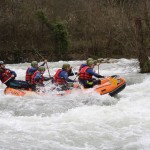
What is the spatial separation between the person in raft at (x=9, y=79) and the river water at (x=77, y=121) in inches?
19.3

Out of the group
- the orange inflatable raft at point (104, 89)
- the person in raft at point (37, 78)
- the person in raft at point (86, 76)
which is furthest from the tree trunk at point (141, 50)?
the person in raft at point (37, 78)

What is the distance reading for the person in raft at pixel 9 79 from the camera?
1345 centimetres

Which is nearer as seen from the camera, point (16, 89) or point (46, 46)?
point (16, 89)

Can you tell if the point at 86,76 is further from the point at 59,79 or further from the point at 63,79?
the point at 59,79

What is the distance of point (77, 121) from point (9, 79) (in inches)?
154

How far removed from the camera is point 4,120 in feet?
34.9

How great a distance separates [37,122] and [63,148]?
192 centimetres

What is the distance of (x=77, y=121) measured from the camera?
1052 centimetres

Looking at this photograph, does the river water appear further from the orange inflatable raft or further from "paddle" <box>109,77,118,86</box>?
"paddle" <box>109,77,118,86</box>

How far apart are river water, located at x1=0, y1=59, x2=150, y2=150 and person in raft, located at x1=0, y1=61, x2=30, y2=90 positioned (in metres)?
0.49

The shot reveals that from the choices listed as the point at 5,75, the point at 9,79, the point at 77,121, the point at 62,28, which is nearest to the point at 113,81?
the point at 77,121

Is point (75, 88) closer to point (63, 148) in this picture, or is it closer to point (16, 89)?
point (16, 89)

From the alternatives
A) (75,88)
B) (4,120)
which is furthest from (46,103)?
(4,120)

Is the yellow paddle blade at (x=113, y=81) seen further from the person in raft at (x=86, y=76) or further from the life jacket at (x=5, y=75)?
the life jacket at (x=5, y=75)
